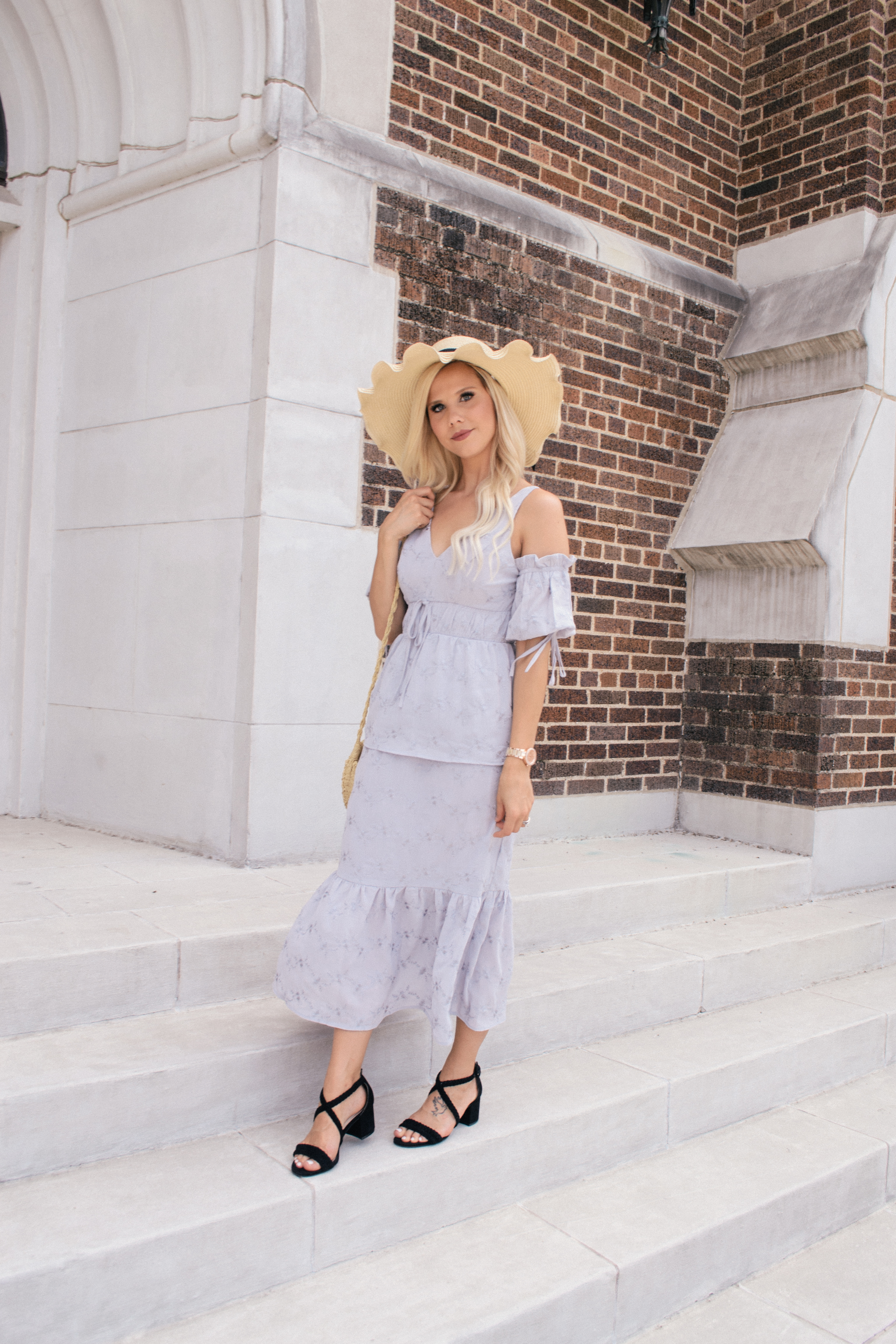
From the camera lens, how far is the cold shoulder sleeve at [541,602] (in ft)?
7.77

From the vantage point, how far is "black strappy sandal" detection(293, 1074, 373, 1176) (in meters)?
2.26

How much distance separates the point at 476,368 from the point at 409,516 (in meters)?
0.37

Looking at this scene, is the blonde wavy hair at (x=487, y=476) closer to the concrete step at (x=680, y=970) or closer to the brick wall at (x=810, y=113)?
the concrete step at (x=680, y=970)

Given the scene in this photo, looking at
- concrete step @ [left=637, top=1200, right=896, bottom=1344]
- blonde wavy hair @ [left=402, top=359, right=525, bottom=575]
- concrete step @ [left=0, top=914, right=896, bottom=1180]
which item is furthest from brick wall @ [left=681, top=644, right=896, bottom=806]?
blonde wavy hair @ [left=402, top=359, right=525, bottom=575]

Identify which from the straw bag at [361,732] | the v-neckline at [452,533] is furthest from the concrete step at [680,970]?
the v-neckline at [452,533]

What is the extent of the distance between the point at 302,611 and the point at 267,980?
1433 mm

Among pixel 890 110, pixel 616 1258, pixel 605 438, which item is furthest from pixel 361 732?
pixel 890 110

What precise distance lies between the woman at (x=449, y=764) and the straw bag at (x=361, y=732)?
0.18 ft

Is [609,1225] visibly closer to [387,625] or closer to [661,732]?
[387,625]

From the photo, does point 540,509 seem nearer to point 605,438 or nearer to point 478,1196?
point 478,1196

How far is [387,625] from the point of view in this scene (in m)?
2.57

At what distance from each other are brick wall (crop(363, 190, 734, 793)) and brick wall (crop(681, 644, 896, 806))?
15cm

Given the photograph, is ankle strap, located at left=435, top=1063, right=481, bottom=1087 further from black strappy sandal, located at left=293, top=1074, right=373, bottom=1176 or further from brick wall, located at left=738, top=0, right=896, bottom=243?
Result: brick wall, located at left=738, top=0, right=896, bottom=243

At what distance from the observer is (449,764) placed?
7.93 ft
